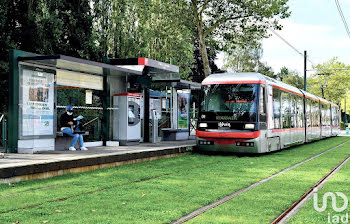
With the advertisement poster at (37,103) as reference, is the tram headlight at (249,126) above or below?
below

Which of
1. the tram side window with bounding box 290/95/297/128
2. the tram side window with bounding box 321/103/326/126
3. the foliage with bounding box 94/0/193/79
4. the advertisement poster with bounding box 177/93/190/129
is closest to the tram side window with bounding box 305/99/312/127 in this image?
the tram side window with bounding box 290/95/297/128

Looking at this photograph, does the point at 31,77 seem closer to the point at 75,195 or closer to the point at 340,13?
the point at 75,195

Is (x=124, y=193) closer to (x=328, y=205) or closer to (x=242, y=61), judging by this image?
(x=328, y=205)

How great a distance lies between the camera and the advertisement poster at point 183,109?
22886mm

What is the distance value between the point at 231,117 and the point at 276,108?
2.89 metres

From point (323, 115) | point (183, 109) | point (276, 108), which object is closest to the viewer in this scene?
point (276, 108)

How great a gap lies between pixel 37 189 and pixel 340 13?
19.7 meters

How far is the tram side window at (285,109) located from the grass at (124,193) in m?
7.11

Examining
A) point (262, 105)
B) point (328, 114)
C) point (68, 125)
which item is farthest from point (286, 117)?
point (328, 114)

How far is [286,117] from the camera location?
20.4 meters

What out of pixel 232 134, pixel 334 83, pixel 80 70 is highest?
pixel 334 83

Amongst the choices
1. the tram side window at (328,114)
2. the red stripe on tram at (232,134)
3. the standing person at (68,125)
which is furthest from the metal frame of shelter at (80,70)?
the tram side window at (328,114)

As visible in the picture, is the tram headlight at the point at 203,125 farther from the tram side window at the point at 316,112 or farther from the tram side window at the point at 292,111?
→ the tram side window at the point at 316,112

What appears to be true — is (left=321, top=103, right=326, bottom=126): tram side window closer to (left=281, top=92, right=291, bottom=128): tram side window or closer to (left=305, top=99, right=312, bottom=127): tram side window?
(left=305, top=99, right=312, bottom=127): tram side window
